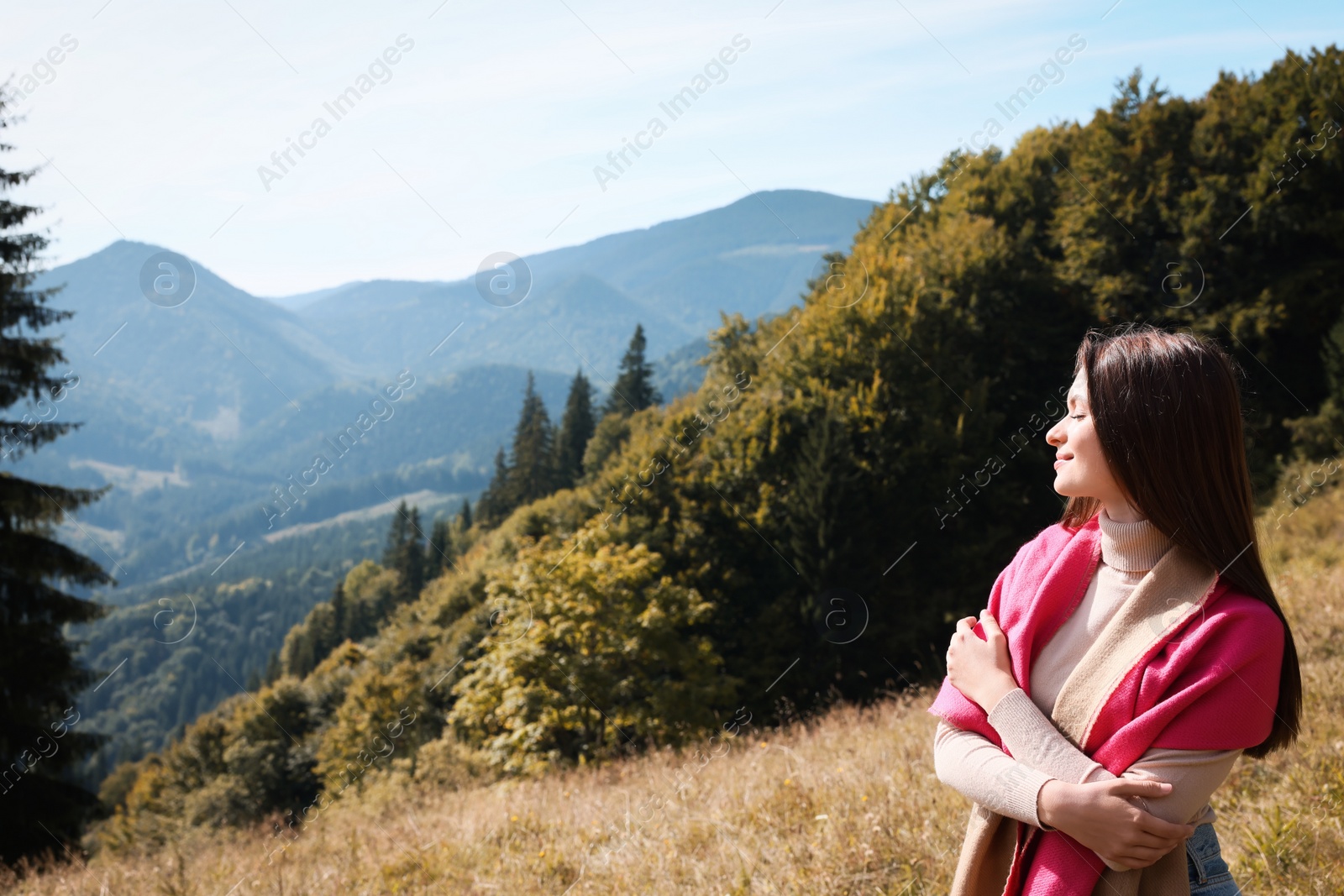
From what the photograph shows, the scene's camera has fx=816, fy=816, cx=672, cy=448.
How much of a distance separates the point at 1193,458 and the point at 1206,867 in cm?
98

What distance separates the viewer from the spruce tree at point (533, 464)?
6097 cm

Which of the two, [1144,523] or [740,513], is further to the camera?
[740,513]

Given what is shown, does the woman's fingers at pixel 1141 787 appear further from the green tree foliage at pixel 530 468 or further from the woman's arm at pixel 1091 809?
the green tree foliage at pixel 530 468

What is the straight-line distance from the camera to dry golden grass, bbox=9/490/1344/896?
3666 millimetres

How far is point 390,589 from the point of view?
76000 millimetres

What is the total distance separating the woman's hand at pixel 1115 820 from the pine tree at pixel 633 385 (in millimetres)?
54972

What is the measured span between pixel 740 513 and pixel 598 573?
6869mm

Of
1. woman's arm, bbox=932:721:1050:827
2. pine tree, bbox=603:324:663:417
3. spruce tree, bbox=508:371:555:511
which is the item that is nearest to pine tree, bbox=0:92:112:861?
woman's arm, bbox=932:721:1050:827

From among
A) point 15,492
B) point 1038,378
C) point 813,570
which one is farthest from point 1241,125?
point 15,492

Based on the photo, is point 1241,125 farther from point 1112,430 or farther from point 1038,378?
point 1112,430
